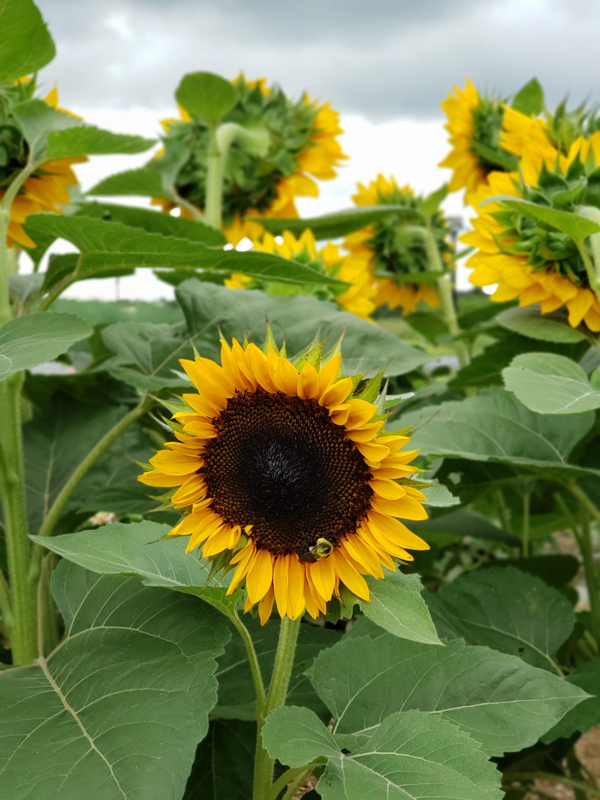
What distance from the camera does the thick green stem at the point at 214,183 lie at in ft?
3.84

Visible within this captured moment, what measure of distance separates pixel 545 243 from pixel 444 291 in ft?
2.33

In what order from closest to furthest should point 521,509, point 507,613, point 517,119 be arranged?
point 507,613
point 517,119
point 521,509

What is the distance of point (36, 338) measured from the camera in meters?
0.54

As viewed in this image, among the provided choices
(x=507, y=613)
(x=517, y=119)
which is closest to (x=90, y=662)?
(x=507, y=613)

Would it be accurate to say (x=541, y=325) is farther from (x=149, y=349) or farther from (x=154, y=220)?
(x=154, y=220)

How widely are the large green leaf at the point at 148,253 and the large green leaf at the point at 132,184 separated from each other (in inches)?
20.7

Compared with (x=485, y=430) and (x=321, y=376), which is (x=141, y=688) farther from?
(x=485, y=430)

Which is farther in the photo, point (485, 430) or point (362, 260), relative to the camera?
point (362, 260)

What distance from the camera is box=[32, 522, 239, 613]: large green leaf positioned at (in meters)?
0.45

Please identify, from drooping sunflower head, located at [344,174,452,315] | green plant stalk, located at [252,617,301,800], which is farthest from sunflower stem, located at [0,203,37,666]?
drooping sunflower head, located at [344,174,452,315]

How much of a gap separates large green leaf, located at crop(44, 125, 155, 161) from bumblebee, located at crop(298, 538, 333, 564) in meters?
0.45

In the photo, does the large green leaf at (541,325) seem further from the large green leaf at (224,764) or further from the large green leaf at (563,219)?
the large green leaf at (224,764)

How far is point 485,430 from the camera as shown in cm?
73

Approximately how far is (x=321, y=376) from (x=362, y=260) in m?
1.05
